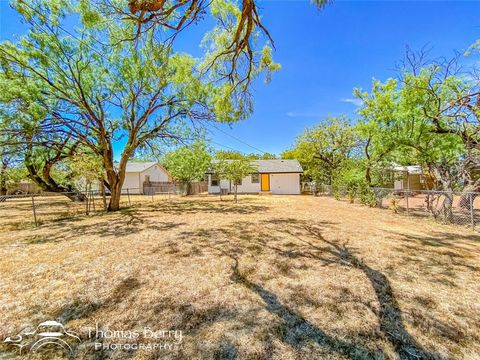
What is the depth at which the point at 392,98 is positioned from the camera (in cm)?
919

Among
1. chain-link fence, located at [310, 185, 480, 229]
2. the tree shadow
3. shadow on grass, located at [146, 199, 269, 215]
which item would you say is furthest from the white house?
the tree shadow

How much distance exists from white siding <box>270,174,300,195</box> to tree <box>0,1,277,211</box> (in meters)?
13.3

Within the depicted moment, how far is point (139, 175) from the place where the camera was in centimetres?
2577

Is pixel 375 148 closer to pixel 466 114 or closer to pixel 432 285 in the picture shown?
pixel 466 114

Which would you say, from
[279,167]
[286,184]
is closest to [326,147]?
[279,167]

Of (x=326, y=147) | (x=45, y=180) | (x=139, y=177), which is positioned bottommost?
Result: (x=45, y=180)

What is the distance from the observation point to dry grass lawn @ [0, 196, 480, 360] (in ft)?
6.50

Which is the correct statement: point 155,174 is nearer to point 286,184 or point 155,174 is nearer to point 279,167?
point 279,167

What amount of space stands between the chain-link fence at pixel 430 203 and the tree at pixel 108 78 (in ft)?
23.9

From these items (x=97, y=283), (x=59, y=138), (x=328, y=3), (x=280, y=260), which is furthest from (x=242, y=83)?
(x=59, y=138)

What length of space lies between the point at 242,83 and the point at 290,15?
Answer: 225 centimetres

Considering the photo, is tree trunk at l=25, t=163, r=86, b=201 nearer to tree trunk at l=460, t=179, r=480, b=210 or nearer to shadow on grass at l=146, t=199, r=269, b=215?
shadow on grass at l=146, t=199, r=269, b=215

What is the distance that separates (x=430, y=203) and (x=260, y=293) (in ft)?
28.7

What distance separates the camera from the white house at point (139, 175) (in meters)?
25.6
